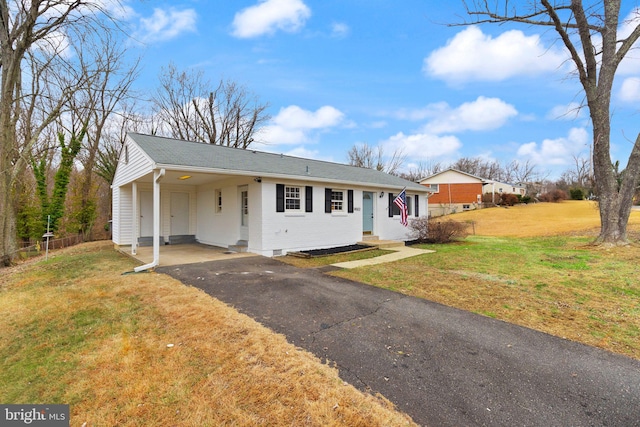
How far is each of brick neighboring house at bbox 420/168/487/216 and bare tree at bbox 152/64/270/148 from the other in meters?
23.2

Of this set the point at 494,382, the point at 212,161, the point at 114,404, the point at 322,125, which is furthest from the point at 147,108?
the point at 494,382

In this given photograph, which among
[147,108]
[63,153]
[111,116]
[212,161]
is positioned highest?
[147,108]

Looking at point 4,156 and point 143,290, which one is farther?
point 4,156

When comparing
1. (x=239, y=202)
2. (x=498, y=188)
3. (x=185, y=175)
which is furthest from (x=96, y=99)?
(x=498, y=188)

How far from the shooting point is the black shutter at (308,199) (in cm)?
1088

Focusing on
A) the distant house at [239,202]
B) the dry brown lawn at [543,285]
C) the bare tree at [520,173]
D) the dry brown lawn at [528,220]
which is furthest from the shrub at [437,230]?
the bare tree at [520,173]

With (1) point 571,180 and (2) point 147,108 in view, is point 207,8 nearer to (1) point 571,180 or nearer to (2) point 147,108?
(2) point 147,108

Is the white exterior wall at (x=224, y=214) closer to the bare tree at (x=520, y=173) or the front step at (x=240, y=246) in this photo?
the front step at (x=240, y=246)

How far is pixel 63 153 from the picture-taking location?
15.5 metres

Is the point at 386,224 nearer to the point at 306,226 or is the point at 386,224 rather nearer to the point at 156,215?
the point at 306,226

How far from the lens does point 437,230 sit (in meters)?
14.0

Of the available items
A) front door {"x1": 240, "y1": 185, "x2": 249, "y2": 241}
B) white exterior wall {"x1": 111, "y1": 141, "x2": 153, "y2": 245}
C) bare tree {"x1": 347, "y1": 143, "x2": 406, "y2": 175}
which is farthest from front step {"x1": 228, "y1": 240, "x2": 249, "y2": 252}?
bare tree {"x1": 347, "y1": 143, "x2": 406, "y2": 175}

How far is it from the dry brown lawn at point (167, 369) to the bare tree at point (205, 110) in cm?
2271

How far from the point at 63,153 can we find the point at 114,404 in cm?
1844
